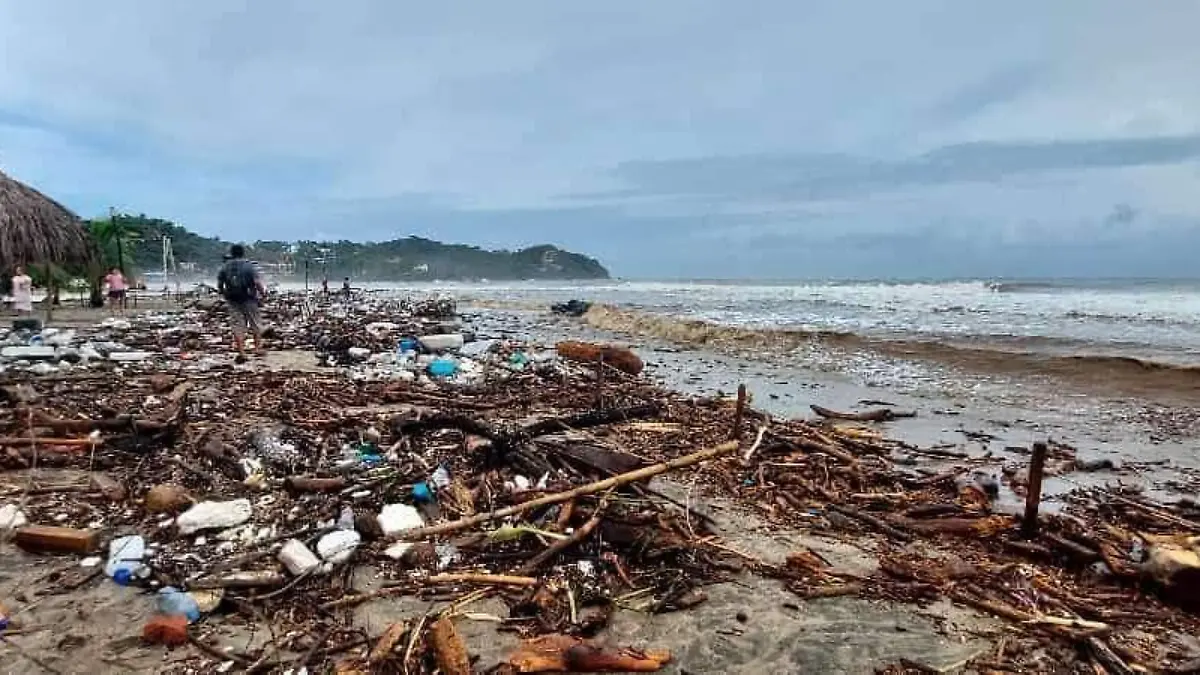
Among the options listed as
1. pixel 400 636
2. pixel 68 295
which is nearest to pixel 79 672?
pixel 400 636

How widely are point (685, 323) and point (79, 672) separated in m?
22.1

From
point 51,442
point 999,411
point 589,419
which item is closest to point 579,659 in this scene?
point 589,419

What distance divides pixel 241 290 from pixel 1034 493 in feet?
39.5

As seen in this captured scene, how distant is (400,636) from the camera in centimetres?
326

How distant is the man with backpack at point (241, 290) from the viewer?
12.3 metres

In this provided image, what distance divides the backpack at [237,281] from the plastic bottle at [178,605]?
391 inches

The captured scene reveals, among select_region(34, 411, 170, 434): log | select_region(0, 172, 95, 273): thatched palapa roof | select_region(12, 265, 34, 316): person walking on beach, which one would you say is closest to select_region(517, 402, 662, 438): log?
select_region(34, 411, 170, 434): log

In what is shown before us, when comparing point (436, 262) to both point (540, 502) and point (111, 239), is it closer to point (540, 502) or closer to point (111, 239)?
point (111, 239)

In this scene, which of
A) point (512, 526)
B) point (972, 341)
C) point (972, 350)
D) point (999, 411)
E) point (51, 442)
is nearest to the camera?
point (512, 526)

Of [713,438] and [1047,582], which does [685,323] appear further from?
[1047,582]

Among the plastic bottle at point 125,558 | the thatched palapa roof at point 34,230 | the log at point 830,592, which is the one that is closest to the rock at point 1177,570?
A: the log at point 830,592

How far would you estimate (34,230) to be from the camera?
51.8 feet

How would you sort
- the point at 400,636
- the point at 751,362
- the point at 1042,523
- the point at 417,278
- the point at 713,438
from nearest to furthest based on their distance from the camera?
the point at 400,636 < the point at 1042,523 < the point at 713,438 < the point at 751,362 < the point at 417,278

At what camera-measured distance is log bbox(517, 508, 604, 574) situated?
393 cm
